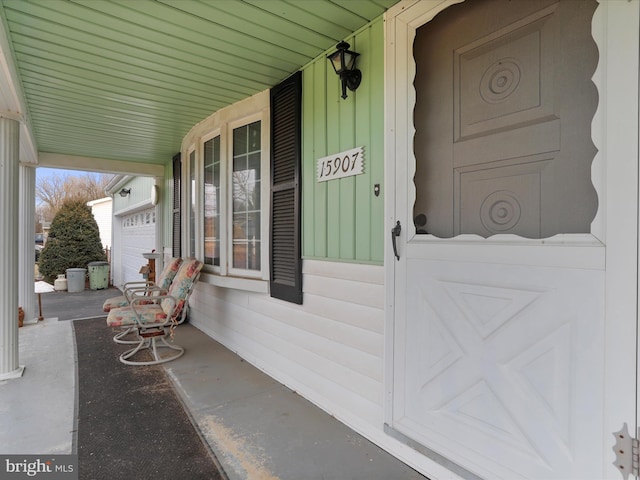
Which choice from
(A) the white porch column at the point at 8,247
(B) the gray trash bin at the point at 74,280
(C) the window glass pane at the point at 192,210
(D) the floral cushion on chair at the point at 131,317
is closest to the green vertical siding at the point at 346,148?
(D) the floral cushion on chair at the point at 131,317

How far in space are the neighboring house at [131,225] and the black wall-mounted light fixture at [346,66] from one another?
16.6 ft

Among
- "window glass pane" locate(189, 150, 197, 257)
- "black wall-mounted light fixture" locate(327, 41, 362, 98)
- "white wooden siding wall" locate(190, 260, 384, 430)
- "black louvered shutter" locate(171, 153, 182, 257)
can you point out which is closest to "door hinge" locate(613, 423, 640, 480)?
"white wooden siding wall" locate(190, 260, 384, 430)

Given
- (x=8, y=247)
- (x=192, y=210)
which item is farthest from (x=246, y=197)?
(x=8, y=247)

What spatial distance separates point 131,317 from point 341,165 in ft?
8.09

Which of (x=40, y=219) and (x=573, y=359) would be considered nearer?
(x=573, y=359)

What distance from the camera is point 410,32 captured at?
1826mm

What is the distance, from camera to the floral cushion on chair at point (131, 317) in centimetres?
322

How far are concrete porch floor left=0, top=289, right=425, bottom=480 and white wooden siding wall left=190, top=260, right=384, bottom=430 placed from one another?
0.37ft

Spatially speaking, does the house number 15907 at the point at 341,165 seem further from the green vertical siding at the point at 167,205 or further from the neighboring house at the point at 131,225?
the neighboring house at the point at 131,225

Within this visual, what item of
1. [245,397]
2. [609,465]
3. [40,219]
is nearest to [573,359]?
[609,465]

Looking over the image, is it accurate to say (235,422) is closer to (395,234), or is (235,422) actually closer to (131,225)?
(395,234)

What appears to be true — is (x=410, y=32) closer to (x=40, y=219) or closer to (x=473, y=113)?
(x=473, y=113)

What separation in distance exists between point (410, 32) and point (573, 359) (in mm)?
1683

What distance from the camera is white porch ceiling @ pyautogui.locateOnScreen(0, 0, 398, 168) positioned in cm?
193
